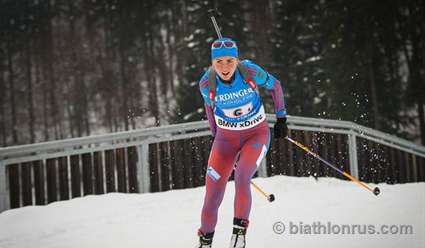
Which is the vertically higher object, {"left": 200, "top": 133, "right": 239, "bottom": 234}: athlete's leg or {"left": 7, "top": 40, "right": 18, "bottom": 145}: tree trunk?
{"left": 7, "top": 40, "right": 18, "bottom": 145}: tree trunk

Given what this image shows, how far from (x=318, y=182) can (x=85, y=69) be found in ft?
91.0

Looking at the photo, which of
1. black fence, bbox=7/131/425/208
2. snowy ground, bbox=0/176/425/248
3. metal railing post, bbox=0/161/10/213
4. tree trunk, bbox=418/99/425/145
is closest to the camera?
snowy ground, bbox=0/176/425/248

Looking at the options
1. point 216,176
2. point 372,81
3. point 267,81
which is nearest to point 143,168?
point 216,176

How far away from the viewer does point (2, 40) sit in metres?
32.4

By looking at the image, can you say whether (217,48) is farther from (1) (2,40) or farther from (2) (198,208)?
(1) (2,40)

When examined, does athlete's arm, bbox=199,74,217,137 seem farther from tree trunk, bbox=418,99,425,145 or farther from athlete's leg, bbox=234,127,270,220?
tree trunk, bbox=418,99,425,145

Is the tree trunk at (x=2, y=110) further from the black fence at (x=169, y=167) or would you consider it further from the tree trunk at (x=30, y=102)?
the black fence at (x=169, y=167)

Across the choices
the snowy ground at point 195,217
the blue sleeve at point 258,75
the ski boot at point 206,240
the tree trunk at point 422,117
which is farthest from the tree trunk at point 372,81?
the ski boot at point 206,240

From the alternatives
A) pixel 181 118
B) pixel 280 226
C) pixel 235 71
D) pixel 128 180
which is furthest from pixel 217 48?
pixel 181 118

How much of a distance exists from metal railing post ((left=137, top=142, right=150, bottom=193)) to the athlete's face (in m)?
4.12

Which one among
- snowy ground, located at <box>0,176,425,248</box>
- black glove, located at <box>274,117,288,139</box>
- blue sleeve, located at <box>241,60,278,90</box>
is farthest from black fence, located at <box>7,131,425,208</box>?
blue sleeve, located at <box>241,60,278,90</box>

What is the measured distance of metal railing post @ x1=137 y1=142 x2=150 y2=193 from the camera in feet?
28.8

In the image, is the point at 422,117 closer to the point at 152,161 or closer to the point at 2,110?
the point at 152,161

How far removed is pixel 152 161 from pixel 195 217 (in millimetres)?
2314
